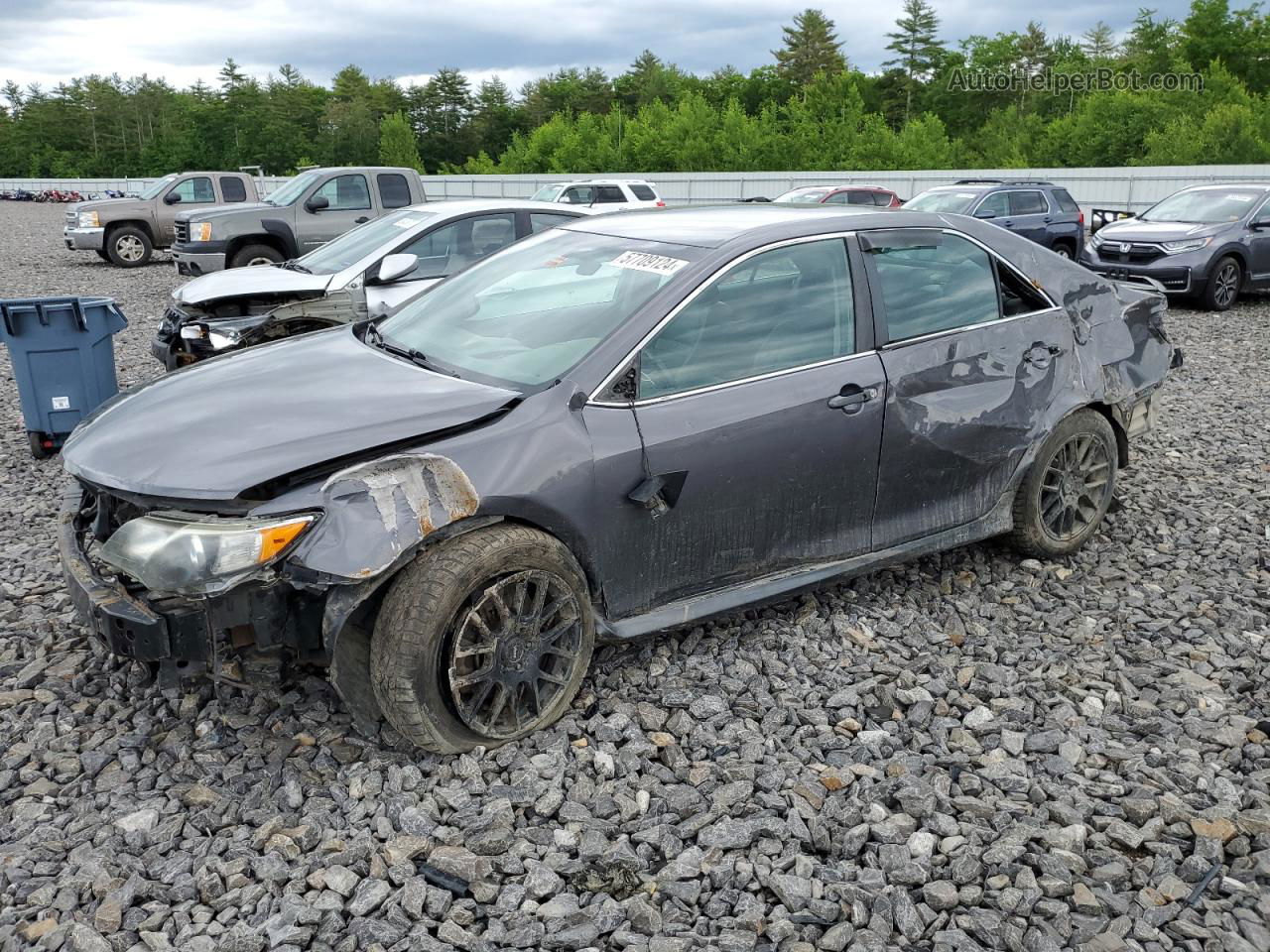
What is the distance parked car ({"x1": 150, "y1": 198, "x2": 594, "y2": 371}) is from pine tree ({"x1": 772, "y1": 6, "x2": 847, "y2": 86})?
8355cm

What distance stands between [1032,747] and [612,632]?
1.46 m

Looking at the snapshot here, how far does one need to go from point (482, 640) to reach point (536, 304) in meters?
1.47

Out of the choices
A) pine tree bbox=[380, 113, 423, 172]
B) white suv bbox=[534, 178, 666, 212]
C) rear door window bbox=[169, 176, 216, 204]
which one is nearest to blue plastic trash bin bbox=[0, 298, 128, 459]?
rear door window bbox=[169, 176, 216, 204]

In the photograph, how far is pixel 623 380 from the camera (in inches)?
144

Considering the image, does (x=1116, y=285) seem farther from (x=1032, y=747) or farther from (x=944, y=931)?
(x=944, y=931)

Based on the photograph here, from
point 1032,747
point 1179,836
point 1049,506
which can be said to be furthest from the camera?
point 1049,506

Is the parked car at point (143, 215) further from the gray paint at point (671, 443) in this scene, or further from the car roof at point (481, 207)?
the gray paint at point (671, 443)

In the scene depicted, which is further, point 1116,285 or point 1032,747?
point 1116,285

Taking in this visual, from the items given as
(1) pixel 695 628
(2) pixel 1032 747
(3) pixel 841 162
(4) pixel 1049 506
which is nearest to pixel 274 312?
(1) pixel 695 628

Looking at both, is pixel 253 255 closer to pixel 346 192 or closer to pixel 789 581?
pixel 346 192

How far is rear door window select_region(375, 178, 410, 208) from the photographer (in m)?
15.8

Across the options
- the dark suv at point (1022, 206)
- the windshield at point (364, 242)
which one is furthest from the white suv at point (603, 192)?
the windshield at point (364, 242)

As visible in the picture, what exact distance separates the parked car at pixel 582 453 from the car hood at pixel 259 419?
14 mm

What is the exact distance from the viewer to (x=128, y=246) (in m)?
20.3
